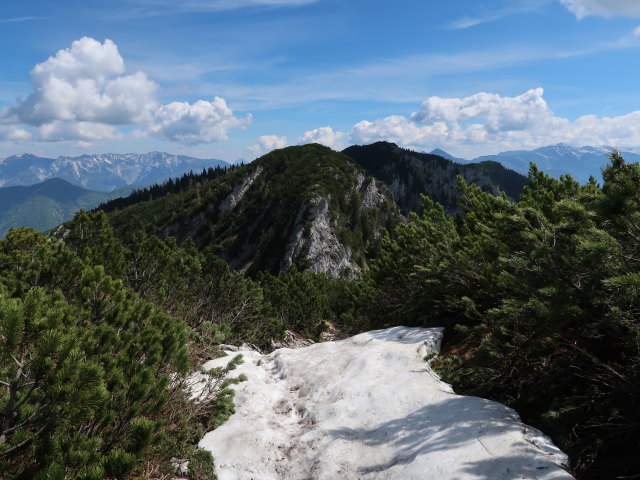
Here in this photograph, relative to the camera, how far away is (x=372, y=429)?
234 inches

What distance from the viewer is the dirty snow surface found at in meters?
4.59

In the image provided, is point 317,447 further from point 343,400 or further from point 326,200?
point 326,200

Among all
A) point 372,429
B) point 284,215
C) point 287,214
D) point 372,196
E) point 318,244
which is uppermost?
point 372,196

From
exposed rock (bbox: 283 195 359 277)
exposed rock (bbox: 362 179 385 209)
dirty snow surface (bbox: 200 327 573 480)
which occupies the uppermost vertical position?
exposed rock (bbox: 362 179 385 209)

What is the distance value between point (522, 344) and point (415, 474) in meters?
3.00

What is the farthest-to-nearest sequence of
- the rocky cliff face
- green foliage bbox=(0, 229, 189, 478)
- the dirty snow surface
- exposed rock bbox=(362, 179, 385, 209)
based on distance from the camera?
exposed rock bbox=(362, 179, 385, 209)
the rocky cliff face
the dirty snow surface
green foliage bbox=(0, 229, 189, 478)

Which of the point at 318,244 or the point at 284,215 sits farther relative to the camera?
the point at 284,215

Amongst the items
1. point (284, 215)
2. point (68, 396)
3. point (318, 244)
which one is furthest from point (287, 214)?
point (68, 396)

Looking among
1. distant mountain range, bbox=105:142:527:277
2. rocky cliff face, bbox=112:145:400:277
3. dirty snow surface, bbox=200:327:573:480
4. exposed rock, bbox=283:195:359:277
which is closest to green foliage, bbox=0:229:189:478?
dirty snow surface, bbox=200:327:573:480

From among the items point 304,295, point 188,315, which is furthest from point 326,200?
point 188,315

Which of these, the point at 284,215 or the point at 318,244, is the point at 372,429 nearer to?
the point at 318,244

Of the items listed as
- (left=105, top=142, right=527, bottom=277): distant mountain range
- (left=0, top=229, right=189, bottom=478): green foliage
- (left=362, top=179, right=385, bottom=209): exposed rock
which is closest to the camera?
(left=0, top=229, right=189, bottom=478): green foliage

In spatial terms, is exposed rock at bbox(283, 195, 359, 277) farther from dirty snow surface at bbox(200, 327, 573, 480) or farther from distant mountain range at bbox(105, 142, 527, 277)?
dirty snow surface at bbox(200, 327, 573, 480)

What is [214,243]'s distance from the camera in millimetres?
146375
